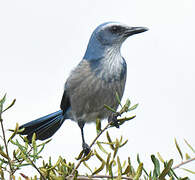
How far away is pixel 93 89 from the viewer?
478cm

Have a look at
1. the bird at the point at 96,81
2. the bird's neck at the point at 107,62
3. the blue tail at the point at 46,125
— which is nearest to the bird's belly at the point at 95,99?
the bird at the point at 96,81

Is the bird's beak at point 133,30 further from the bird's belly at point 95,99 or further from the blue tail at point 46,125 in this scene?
the blue tail at point 46,125

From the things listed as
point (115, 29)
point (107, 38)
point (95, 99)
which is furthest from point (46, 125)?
point (115, 29)

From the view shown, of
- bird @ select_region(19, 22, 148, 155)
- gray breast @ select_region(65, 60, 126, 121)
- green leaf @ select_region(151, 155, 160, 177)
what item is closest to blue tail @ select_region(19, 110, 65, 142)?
bird @ select_region(19, 22, 148, 155)

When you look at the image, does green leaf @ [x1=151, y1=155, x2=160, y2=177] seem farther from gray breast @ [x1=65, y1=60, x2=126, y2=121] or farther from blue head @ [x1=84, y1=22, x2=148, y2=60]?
blue head @ [x1=84, y1=22, x2=148, y2=60]

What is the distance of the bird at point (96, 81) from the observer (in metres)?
4.70

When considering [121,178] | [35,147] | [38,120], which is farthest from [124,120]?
[38,120]

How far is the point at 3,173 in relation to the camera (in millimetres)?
2512

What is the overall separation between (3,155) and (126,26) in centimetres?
300

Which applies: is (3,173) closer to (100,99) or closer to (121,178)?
(121,178)

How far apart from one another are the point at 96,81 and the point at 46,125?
1.20 m

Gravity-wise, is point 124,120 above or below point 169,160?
above

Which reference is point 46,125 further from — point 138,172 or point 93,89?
point 138,172

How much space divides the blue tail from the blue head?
3.56 feet
